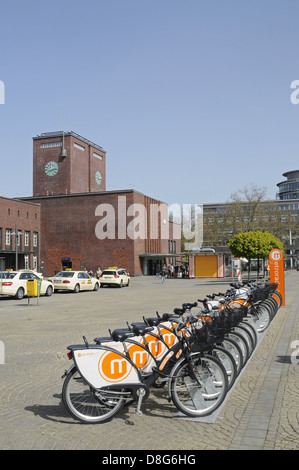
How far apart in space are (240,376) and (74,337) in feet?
15.1

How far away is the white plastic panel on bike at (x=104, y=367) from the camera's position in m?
4.92

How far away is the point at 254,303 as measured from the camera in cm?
1076

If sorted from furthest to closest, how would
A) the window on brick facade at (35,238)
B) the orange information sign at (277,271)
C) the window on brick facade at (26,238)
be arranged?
the window on brick facade at (35,238)
the window on brick facade at (26,238)
the orange information sign at (277,271)

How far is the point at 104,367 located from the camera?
500 cm

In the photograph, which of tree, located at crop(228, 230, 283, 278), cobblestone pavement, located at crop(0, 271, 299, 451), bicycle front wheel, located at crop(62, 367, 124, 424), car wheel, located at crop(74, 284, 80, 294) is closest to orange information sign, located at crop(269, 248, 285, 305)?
cobblestone pavement, located at crop(0, 271, 299, 451)

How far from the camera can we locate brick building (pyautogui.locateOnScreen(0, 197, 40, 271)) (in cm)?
5194

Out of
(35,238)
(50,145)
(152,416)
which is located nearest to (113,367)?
(152,416)

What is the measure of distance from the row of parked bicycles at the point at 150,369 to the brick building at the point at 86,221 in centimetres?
5012

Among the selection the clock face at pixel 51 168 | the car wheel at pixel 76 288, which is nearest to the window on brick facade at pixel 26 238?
the clock face at pixel 51 168

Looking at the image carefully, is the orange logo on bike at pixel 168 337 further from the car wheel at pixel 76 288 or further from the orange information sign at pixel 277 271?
the car wheel at pixel 76 288

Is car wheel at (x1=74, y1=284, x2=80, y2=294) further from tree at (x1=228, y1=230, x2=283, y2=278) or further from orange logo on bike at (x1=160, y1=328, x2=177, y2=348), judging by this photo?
orange logo on bike at (x1=160, y1=328, x2=177, y2=348)

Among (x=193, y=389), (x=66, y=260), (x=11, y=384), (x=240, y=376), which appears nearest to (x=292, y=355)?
(x=240, y=376)
